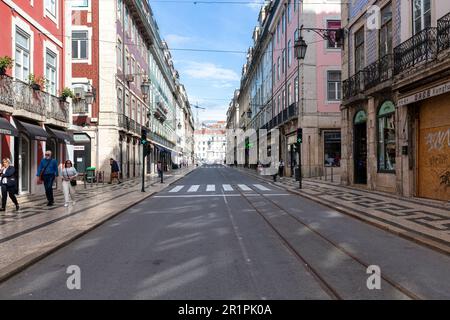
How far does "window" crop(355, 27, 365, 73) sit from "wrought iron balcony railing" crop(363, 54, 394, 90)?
1.68 meters

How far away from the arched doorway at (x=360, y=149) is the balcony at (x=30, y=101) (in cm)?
1424

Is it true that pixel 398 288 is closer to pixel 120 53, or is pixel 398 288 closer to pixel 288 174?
pixel 120 53

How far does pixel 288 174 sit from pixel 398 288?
1332 inches

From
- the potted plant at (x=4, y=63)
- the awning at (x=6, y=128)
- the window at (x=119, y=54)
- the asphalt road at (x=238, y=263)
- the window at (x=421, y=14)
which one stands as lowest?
the asphalt road at (x=238, y=263)

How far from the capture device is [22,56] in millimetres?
17094

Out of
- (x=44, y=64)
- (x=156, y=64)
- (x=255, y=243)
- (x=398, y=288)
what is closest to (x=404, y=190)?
(x=255, y=243)

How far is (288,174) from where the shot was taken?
38844mm

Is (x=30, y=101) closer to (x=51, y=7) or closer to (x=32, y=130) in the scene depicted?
(x=32, y=130)

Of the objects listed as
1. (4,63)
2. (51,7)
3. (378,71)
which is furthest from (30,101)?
(378,71)

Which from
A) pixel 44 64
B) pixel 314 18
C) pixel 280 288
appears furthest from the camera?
pixel 314 18

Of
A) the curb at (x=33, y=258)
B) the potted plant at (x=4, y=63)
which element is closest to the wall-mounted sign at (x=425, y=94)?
the curb at (x=33, y=258)

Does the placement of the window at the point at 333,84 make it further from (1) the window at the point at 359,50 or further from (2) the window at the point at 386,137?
(2) the window at the point at 386,137

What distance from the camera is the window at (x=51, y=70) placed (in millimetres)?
19653

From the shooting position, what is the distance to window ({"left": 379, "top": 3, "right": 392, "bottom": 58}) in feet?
59.5
